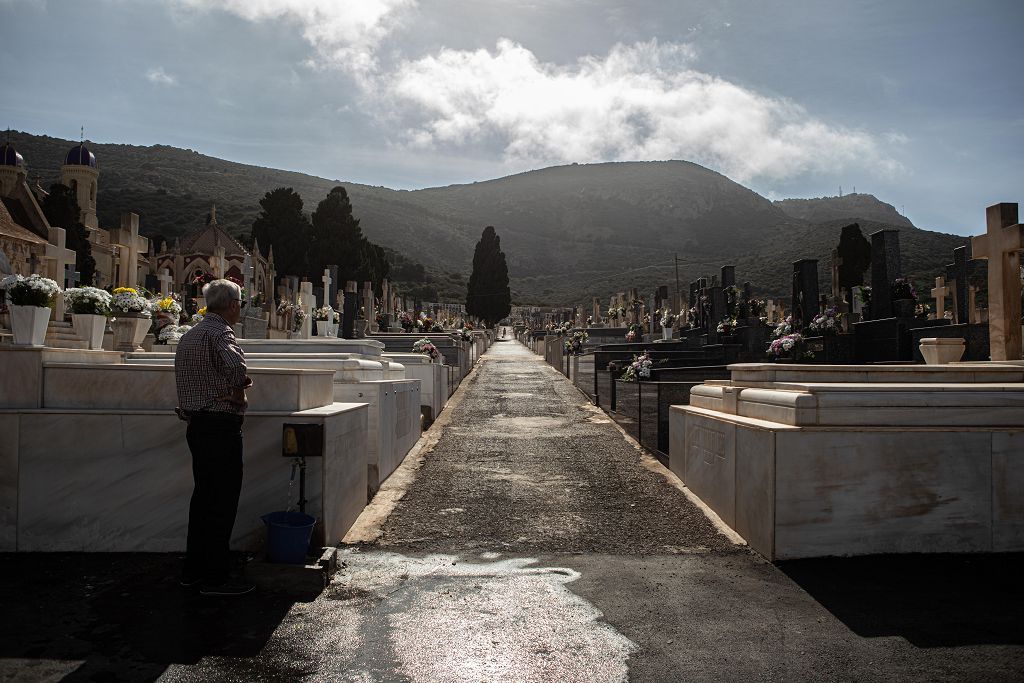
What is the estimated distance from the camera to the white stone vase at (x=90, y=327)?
796cm

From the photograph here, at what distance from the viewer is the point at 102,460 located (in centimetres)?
512

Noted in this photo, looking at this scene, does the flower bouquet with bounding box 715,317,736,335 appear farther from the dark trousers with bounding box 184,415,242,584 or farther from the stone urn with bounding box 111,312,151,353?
the dark trousers with bounding box 184,415,242,584

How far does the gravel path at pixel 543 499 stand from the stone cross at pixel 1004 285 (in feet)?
11.4

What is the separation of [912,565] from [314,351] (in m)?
7.54

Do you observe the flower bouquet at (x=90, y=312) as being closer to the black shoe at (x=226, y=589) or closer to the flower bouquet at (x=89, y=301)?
the flower bouquet at (x=89, y=301)

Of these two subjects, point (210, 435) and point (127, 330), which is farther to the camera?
point (127, 330)

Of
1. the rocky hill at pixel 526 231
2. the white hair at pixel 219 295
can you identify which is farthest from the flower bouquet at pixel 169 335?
the rocky hill at pixel 526 231

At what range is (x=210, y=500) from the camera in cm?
441

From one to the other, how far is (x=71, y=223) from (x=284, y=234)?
2522cm

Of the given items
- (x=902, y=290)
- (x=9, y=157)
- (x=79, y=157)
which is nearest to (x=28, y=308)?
(x=902, y=290)

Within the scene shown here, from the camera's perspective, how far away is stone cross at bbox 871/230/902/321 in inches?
513

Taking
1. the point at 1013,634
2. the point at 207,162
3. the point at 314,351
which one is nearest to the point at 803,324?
the point at 314,351

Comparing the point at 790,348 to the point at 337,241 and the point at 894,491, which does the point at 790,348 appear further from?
the point at 337,241

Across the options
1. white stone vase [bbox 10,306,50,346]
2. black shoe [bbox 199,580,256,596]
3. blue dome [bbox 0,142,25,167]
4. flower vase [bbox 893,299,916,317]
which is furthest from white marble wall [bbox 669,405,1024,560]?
blue dome [bbox 0,142,25,167]
